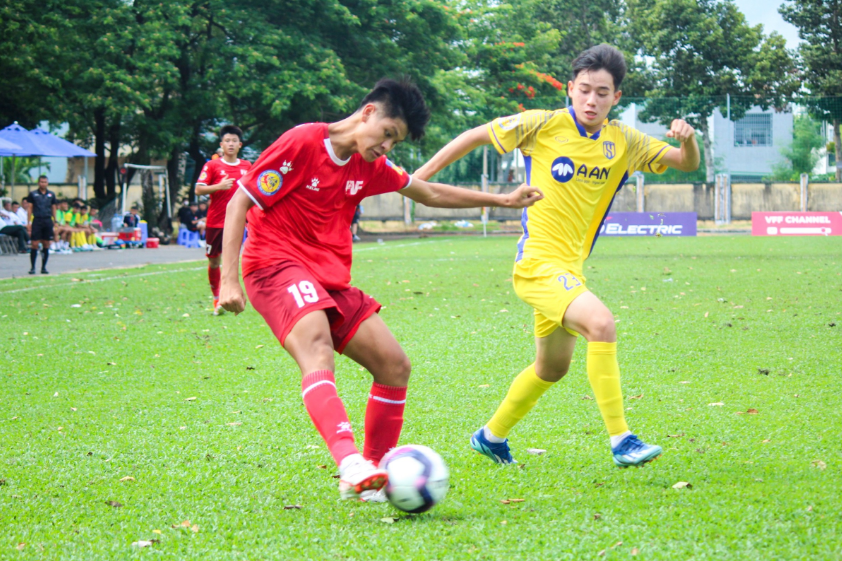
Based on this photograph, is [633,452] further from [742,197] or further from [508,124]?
[742,197]

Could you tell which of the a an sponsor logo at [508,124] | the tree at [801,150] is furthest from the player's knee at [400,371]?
the tree at [801,150]

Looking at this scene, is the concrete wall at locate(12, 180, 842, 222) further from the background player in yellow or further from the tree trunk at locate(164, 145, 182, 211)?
the background player in yellow

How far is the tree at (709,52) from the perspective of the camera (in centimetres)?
4606

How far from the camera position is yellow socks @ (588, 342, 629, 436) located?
435cm

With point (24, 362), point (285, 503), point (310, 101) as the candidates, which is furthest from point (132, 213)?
point (285, 503)

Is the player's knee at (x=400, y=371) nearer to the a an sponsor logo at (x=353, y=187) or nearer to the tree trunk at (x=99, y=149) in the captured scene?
the a an sponsor logo at (x=353, y=187)

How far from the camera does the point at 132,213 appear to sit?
99.5 ft

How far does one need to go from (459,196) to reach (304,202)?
0.88 meters

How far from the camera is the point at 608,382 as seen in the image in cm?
438

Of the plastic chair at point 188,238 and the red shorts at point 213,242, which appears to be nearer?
the red shorts at point 213,242

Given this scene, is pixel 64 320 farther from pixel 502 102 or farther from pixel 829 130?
pixel 829 130

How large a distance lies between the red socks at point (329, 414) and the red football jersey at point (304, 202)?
1.76 ft

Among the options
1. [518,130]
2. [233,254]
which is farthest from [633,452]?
[233,254]

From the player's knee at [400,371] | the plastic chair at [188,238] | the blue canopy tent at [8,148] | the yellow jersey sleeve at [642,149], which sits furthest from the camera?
the plastic chair at [188,238]
